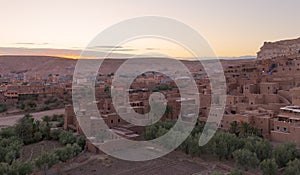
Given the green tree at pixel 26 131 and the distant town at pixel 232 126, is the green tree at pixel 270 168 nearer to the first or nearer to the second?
the distant town at pixel 232 126

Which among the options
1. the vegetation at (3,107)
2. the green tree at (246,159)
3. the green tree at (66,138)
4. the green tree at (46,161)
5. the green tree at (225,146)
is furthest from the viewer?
the vegetation at (3,107)

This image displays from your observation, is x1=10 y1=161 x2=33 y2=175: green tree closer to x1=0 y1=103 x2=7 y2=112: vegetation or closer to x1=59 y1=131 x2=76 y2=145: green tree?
x1=59 y1=131 x2=76 y2=145: green tree

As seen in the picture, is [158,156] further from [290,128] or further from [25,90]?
[25,90]

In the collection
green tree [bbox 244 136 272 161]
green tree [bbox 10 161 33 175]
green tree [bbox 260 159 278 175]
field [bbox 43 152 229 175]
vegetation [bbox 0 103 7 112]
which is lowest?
field [bbox 43 152 229 175]

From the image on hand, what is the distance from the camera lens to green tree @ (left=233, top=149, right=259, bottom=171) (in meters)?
10.6

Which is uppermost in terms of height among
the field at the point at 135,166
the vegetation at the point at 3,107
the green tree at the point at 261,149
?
the vegetation at the point at 3,107

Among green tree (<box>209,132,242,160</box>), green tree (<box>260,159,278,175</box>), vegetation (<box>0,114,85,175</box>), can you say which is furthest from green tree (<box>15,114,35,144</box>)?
green tree (<box>260,159,278,175</box>)

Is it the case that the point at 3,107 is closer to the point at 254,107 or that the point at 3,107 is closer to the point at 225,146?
the point at 254,107

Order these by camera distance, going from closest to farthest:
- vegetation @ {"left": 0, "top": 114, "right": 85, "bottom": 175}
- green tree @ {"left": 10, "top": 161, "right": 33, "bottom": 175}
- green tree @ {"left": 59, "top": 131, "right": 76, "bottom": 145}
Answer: green tree @ {"left": 10, "top": 161, "right": 33, "bottom": 175} < vegetation @ {"left": 0, "top": 114, "right": 85, "bottom": 175} < green tree @ {"left": 59, "top": 131, "right": 76, "bottom": 145}

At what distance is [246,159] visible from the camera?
10.6 m

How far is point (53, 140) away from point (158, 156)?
6.52 m

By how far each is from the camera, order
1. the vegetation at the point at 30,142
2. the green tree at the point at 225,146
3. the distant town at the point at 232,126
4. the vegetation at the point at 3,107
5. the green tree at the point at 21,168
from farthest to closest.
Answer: the vegetation at the point at 3,107 < the green tree at the point at 225,146 < the distant town at the point at 232,126 < the vegetation at the point at 30,142 < the green tree at the point at 21,168

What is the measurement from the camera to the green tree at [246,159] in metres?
10.6

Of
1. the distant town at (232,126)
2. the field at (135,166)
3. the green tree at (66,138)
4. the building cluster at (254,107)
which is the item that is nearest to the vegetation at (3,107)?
the distant town at (232,126)
